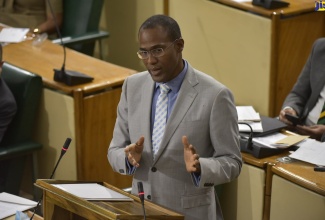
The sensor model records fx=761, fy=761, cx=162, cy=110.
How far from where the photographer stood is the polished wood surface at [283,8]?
474 cm

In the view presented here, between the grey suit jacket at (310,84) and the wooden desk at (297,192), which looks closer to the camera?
the wooden desk at (297,192)

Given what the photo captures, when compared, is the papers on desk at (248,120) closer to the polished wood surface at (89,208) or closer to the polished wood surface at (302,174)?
the polished wood surface at (302,174)

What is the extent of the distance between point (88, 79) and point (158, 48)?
1762mm

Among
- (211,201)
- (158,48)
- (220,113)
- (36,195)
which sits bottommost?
(36,195)

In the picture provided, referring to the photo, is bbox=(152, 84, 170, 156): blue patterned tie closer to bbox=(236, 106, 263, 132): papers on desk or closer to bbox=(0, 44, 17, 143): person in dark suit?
bbox=(236, 106, 263, 132): papers on desk

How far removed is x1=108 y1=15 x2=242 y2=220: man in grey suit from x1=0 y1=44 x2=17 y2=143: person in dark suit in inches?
61.5

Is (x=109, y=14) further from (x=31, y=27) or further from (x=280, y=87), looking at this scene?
(x=280, y=87)

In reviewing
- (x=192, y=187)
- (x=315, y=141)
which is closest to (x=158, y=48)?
(x=192, y=187)

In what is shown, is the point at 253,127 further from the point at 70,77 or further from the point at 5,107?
the point at 5,107

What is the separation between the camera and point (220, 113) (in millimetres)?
2789

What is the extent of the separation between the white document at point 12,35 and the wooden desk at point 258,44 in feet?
4.20

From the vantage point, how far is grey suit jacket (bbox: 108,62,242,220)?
110 inches

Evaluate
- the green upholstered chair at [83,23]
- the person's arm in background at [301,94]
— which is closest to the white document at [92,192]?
the person's arm in background at [301,94]

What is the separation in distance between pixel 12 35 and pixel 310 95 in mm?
2257
